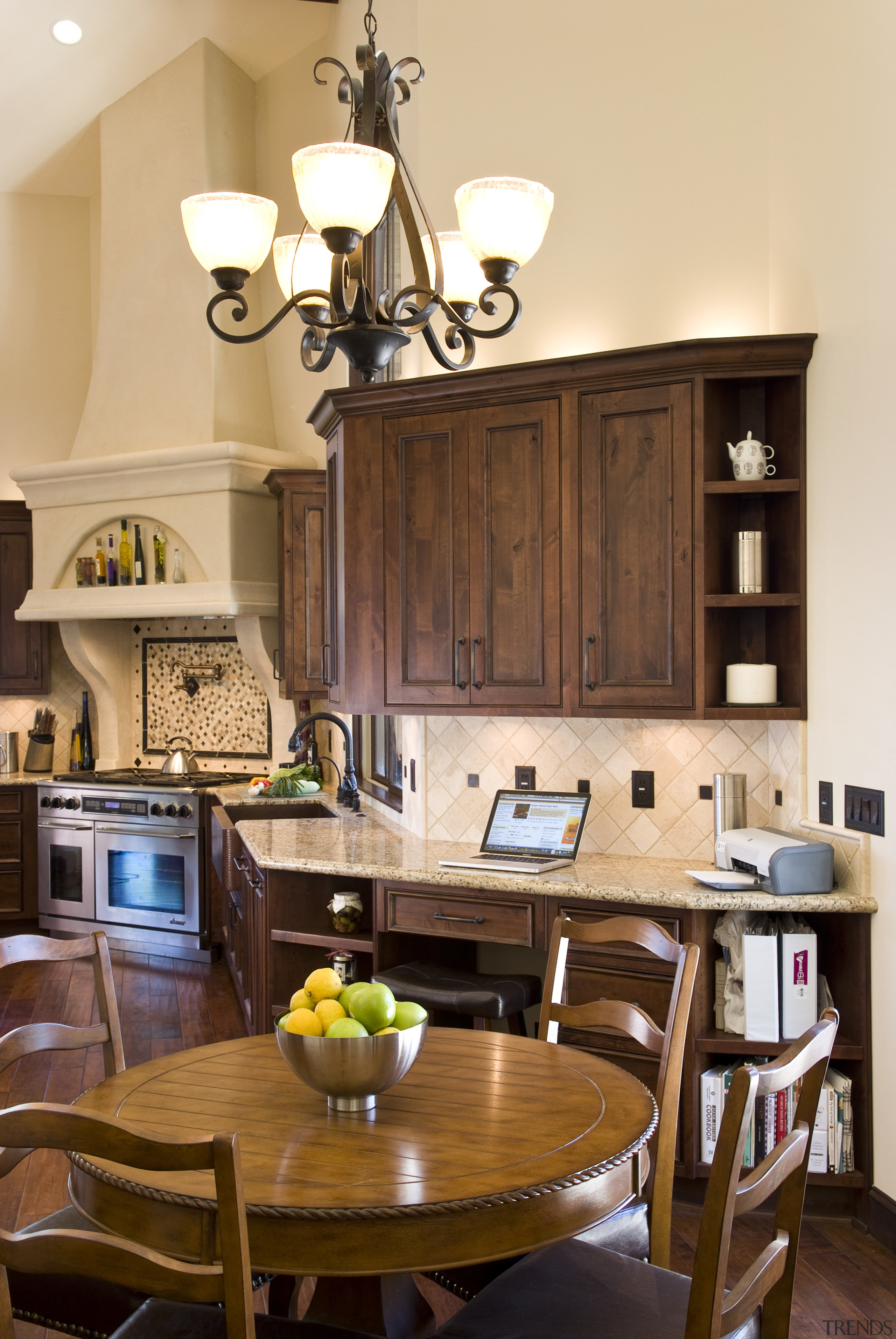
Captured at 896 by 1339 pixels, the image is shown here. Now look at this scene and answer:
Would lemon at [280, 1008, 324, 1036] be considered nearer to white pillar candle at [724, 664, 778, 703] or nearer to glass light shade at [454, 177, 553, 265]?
glass light shade at [454, 177, 553, 265]

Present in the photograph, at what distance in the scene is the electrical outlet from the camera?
2990 millimetres

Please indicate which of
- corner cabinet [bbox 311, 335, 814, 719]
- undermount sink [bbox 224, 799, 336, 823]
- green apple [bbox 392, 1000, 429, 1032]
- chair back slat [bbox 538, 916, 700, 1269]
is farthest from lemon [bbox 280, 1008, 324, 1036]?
undermount sink [bbox 224, 799, 336, 823]

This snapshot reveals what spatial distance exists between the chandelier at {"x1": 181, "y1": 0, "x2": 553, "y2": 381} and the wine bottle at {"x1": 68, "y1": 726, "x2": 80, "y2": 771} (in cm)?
517

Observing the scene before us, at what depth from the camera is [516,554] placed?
3764mm

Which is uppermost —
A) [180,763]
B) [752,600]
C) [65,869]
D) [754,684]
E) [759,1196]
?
[752,600]

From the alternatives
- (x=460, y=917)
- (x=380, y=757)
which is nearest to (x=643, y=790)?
(x=460, y=917)

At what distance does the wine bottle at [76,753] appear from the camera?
7.28 meters

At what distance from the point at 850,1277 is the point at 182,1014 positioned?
10.8 ft

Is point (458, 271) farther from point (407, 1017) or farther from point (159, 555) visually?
point (159, 555)

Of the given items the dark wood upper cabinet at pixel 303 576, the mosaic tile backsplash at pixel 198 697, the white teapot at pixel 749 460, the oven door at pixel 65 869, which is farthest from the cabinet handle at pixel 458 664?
the oven door at pixel 65 869

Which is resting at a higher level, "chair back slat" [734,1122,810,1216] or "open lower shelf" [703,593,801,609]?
"open lower shelf" [703,593,801,609]

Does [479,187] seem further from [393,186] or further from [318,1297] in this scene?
[318,1297]

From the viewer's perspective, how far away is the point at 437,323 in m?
4.45

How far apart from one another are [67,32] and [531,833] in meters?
5.17
